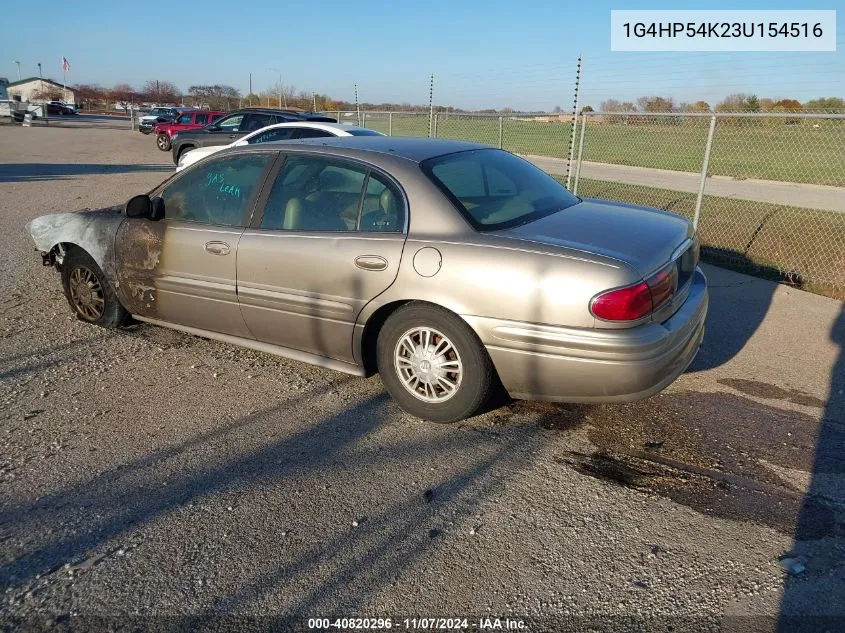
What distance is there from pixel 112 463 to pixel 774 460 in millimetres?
Answer: 3466

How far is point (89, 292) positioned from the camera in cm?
526

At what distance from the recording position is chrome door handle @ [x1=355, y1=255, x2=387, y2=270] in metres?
3.76

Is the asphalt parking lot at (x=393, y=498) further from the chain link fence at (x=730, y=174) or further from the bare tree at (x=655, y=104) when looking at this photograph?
the bare tree at (x=655, y=104)

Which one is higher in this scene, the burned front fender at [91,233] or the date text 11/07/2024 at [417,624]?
the burned front fender at [91,233]

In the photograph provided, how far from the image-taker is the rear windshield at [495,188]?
12.5ft

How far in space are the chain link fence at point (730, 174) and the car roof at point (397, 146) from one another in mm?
4587

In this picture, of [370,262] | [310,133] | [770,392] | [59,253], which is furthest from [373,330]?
[310,133]

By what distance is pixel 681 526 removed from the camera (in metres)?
2.93

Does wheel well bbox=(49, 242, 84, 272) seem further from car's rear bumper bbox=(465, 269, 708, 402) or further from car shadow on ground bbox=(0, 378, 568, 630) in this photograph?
car's rear bumper bbox=(465, 269, 708, 402)

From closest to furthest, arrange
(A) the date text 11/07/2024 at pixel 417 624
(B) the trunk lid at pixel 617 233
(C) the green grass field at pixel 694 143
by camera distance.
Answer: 1. (A) the date text 11/07/2024 at pixel 417 624
2. (B) the trunk lid at pixel 617 233
3. (C) the green grass field at pixel 694 143

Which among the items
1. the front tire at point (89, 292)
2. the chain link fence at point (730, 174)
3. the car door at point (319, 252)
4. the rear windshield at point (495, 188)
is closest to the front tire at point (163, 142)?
the chain link fence at point (730, 174)

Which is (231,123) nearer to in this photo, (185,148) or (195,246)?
(185,148)

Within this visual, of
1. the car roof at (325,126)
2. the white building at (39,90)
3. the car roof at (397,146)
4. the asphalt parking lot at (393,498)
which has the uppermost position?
the white building at (39,90)

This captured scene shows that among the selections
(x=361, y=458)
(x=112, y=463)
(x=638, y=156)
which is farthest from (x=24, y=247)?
(x=638, y=156)
